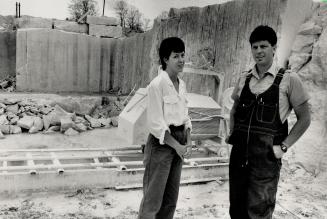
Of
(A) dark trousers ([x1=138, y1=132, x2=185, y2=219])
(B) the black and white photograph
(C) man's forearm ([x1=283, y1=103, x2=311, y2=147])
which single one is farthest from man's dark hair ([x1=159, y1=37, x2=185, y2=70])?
(C) man's forearm ([x1=283, y1=103, x2=311, y2=147])

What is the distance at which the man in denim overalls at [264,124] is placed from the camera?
2.19m

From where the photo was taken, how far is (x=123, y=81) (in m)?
13.1

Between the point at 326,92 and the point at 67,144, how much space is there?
5.64 metres

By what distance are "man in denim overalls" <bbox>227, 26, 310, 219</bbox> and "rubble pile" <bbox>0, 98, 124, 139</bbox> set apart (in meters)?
7.26

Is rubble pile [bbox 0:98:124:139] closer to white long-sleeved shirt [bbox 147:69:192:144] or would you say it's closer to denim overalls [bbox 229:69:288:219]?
white long-sleeved shirt [bbox 147:69:192:144]

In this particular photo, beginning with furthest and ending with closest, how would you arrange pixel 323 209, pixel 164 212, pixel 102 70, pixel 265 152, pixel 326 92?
pixel 102 70 < pixel 326 92 < pixel 323 209 < pixel 164 212 < pixel 265 152

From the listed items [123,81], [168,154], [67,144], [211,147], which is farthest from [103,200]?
[123,81]

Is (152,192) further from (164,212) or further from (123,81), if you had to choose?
(123,81)

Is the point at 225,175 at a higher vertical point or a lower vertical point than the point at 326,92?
lower

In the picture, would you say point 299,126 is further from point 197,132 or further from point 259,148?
point 197,132

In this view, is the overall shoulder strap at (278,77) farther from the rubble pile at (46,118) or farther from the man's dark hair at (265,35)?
the rubble pile at (46,118)

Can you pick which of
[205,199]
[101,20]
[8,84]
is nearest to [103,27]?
[101,20]

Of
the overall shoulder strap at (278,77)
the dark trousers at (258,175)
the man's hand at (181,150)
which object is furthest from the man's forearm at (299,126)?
the man's hand at (181,150)

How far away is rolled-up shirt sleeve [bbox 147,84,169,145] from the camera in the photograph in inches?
95.3
